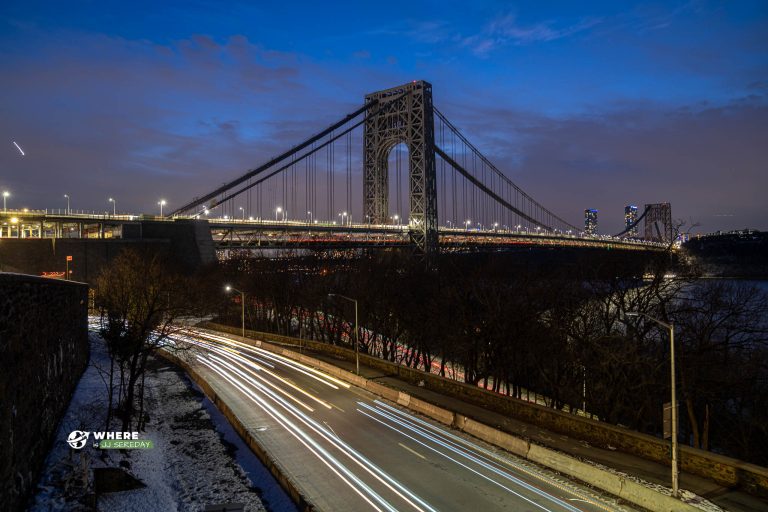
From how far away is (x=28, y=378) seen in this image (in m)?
12.1

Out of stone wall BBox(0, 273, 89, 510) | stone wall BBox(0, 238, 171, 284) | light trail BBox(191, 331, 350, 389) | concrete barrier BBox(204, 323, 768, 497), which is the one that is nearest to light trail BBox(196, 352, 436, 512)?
light trail BBox(191, 331, 350, 389)

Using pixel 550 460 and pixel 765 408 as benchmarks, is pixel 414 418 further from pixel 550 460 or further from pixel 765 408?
pixel 765 408

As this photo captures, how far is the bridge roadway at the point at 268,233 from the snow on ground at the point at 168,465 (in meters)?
44.6

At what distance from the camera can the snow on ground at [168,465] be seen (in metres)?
12.5

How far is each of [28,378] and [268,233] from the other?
61.6 meters

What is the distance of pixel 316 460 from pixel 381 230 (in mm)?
64716

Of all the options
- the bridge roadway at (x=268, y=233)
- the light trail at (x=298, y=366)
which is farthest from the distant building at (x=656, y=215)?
the light trail at (x=298, y=366)

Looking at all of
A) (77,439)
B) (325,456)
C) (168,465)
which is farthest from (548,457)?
(77,439)

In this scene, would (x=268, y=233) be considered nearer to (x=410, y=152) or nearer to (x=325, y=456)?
(x=410, y=152)

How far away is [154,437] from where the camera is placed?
18719 mm

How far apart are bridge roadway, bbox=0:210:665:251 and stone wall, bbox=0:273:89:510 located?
46022 mm

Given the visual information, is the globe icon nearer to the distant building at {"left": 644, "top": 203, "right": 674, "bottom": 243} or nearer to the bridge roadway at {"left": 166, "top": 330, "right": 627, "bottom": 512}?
the bridge roadway at {"left": 166, "top": 330, "right": 627, "bottom": 512}

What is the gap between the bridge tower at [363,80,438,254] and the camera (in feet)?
254

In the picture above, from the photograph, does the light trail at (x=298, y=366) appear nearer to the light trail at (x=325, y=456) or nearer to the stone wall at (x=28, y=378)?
the light trail at (x=325, y=456)
